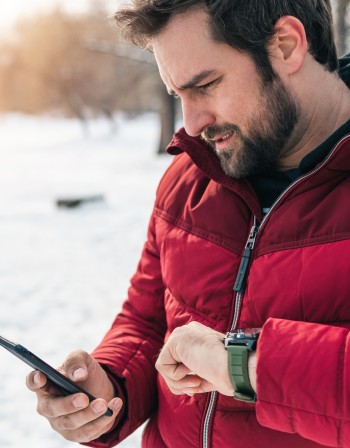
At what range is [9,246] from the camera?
7.73 meters

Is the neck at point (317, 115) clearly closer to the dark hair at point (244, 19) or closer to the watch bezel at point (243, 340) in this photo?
the dark hair at point (244, 19)

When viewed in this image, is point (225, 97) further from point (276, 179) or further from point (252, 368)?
point (252, 368)

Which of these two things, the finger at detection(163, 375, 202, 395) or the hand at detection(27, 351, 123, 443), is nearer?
the finger at detection(163, 375, 202, 395)

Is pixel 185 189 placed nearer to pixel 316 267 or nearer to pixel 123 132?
pixel 316 267

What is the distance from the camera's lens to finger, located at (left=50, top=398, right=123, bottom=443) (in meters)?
1.53

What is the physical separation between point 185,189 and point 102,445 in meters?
0.85

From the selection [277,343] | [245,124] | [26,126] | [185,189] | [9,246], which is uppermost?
[245,124]

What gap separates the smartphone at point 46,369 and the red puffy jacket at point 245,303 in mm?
226

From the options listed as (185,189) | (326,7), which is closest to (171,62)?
(185,189)

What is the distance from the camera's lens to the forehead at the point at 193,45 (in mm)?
1608

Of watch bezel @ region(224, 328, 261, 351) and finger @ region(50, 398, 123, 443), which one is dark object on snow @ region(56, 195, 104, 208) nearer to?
finger @ region(50, 398, 123, 443)

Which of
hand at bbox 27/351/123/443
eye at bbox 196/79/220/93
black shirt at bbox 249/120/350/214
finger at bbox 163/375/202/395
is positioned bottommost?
hand at bbox 27/351/123/443

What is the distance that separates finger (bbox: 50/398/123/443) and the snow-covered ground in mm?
1781

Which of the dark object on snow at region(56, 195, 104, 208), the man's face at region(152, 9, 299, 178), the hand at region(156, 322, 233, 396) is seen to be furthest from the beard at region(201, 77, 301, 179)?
the dark object on snow at region(56, 195, 104, 208)
